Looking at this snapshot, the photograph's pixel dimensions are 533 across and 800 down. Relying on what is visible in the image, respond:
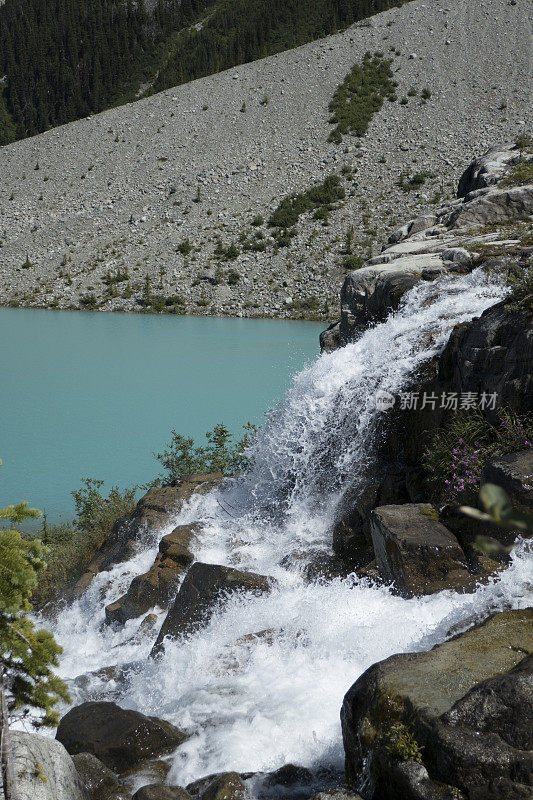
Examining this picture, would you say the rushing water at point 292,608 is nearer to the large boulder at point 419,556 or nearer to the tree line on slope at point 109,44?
the large boulder at point 419,556

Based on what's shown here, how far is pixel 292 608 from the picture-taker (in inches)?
212

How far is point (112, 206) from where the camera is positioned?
37312 millimetres

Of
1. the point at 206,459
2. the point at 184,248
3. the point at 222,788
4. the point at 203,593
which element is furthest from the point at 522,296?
the point at 184,248

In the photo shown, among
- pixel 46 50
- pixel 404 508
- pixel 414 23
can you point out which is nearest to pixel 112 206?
pixel 414 23

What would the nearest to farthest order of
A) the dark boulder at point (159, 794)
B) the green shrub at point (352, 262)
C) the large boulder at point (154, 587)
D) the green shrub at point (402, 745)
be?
the green shrub at point (402, 745), the dark boulder at point (159, 794), the large boulder at point (154, 587), the green shrub at point (352, 262)

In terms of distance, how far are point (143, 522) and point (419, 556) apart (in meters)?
3.92

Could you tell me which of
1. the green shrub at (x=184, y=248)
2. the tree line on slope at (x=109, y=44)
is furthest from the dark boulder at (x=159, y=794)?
the tree line on slope at (x=109, y=44)

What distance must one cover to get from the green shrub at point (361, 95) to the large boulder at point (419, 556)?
37310 millimetres

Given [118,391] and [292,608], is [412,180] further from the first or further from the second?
[292,608]

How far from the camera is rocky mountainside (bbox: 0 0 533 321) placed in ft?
102

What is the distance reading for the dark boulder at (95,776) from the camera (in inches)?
143

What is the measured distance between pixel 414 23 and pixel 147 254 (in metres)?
28.6

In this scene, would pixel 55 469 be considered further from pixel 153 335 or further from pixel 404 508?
pixel 153 335

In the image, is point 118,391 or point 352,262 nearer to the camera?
point 118,391
